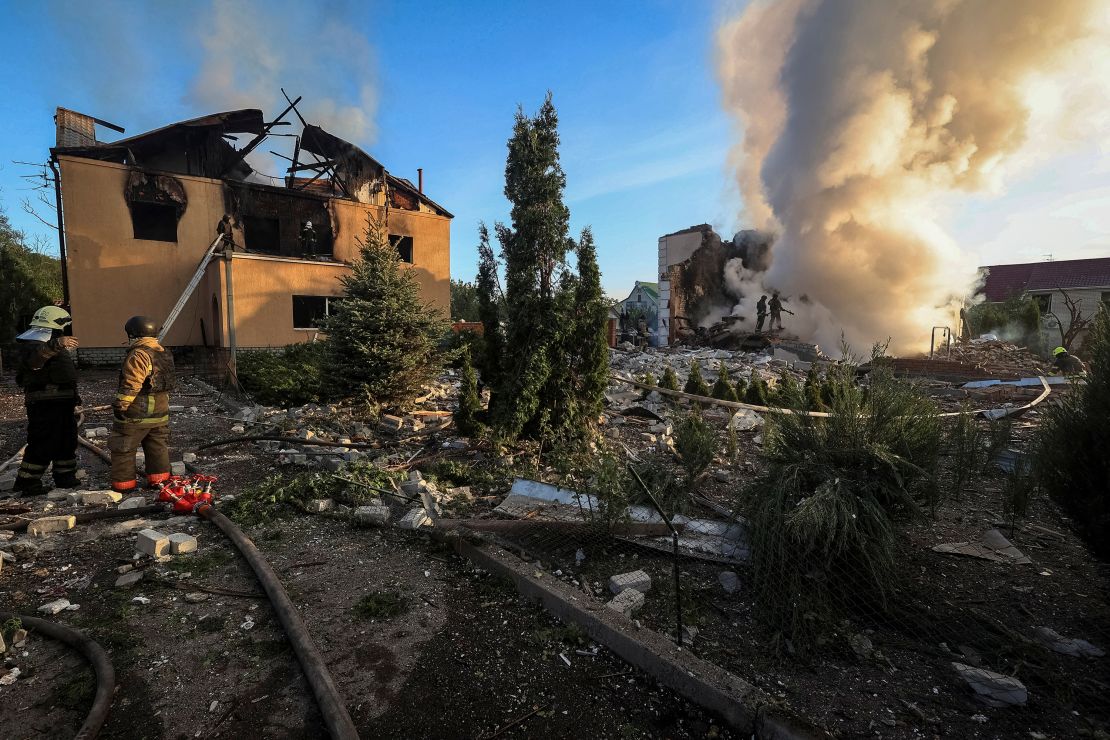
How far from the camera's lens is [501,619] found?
9.72ft

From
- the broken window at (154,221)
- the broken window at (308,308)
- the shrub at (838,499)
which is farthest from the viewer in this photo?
the broken window at (308,308)

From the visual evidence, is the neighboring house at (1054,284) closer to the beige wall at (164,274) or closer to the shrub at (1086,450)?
the shrub at (1086,450)

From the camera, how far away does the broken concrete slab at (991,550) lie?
3.59m

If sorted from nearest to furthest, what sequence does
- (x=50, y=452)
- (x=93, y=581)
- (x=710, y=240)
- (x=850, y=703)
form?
(x=850, y=703)
(x=93, y=581)
(x=50, y=452)
(x=710, y=240)

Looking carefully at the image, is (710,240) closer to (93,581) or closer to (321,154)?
(321,154)

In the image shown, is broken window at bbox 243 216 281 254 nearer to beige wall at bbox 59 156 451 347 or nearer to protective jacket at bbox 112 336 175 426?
beige wall at bbox 59 156 451 347

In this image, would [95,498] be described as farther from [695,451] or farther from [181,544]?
[695,451]

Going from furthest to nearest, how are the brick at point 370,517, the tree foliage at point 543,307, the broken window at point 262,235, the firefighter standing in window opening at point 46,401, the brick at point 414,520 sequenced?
1. the broken window at point 262,235
2. the tree foliage at point 543,307
3. the firefighter standing in window opening at point 46,401
4. the brick at point 370,517
5. the brick at point 414,520

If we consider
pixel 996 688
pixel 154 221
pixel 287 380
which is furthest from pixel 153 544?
pixel 154 221

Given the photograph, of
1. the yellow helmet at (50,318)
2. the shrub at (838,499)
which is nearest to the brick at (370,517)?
the shrub at (838,499)

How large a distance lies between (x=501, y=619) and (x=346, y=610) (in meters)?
0.93

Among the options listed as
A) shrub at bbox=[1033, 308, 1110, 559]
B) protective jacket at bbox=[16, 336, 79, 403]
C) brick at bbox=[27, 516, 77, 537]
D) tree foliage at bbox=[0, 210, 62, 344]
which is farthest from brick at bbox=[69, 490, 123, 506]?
tree foliage at bbox=[0, 210, 62, 344]

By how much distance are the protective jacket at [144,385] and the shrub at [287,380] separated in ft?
12.6

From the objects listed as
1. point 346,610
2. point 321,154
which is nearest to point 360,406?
point 346,610
